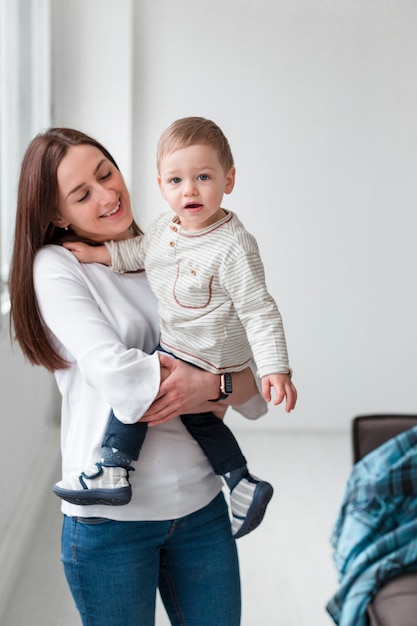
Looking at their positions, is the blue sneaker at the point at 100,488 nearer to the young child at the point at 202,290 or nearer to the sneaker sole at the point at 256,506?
the young child at the point at 202,290

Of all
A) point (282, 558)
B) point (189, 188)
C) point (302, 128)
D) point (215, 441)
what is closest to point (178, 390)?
point (215, 441)

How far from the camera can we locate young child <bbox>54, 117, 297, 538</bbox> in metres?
0.92

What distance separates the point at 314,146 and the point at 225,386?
0.59m

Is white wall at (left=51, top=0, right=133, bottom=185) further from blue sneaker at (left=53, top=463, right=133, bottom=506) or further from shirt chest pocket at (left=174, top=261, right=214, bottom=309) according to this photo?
blue sneaker at (left=53, top=463, right=133, bottom=506)

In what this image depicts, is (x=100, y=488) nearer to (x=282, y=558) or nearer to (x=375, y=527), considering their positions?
(x=375, y=527)

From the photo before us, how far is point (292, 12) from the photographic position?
52.3 inches

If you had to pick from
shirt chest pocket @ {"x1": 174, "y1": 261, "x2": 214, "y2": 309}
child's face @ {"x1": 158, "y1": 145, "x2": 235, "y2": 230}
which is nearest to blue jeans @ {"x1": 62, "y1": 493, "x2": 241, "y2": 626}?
shirt chest pocket @ {"x1": 174, "y1": 261, "x2": 214, "y2": 309}

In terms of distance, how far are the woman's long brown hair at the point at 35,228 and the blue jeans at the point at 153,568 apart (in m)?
0.21

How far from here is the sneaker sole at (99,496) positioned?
967 mm

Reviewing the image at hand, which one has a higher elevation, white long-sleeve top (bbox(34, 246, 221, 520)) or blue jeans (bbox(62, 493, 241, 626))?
white long-sleeve top (bbox(34, 246, 221, 520))

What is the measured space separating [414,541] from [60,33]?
107cm

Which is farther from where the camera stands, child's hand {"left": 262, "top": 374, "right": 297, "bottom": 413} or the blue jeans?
the blue jeans

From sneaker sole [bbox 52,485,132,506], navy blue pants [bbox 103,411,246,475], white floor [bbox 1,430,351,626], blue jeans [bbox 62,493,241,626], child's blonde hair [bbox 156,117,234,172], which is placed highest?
child's blonde hair [bbox 156,117,234,172]

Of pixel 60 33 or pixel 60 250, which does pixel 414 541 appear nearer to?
pixel 60 250
